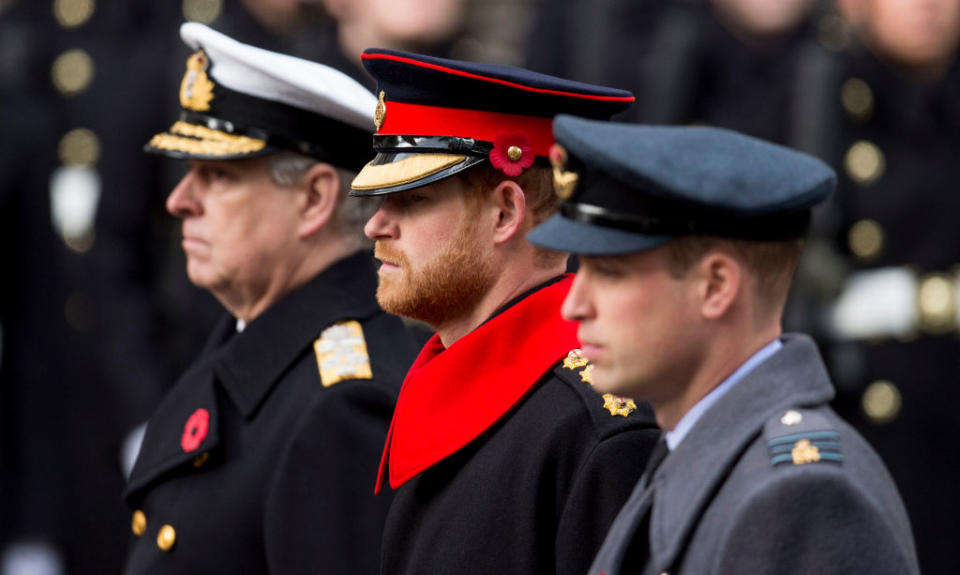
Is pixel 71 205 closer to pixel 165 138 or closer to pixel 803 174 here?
pixel 165 138

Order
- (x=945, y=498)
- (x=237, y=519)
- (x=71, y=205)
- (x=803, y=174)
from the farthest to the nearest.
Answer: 1. (x=71, y=205)
2. (x=945, y=498)
3. (x=237, y=519)
4. (x=803, y=174)

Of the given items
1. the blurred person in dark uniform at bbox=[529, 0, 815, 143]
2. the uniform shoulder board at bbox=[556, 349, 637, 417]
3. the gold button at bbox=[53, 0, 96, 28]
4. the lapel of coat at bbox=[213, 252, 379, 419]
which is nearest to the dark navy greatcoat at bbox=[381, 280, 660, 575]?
the uniform shoulder board at bbox=[556, 349, 637, 417]

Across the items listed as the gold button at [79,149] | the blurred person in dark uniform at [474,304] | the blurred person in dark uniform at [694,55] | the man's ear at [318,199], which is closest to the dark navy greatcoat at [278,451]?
the man's ear at [318,199]

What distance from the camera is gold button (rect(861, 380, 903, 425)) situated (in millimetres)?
7035

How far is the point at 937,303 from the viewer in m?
6.95

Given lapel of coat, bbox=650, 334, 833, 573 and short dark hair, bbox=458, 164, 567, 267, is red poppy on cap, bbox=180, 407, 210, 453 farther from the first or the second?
lapel of coat, bbox=650, 334, 833, 573

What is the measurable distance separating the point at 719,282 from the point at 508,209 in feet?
2.83

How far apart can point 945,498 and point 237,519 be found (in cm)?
354

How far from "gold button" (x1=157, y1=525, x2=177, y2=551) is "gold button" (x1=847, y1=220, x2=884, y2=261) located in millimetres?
3567

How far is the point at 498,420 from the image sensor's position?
3.67 metres

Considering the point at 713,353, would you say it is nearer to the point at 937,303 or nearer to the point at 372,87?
the point at 937,303

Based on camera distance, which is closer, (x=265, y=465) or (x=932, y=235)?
(x=265, y=465)

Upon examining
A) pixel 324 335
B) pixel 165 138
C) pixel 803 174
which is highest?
pixel 803 174

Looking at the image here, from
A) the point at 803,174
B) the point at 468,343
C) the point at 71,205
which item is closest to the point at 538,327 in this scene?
the point at 468,343
